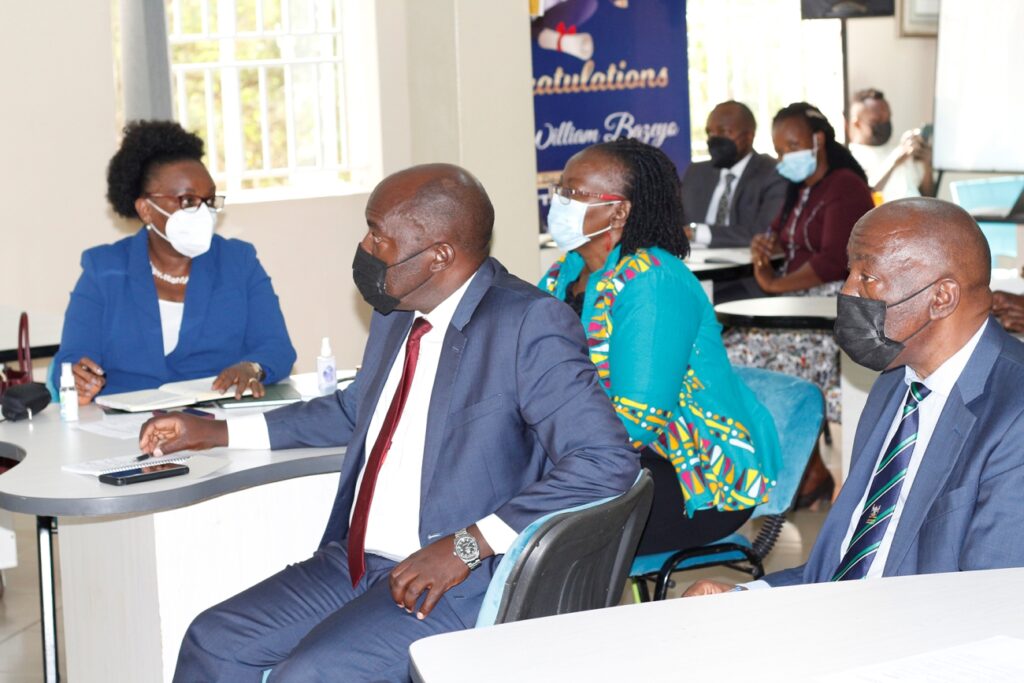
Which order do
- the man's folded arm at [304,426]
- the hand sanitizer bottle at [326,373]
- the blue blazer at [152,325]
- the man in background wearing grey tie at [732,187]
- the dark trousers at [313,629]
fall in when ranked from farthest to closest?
the man in background wearing grey tie at [732,187]
the blue blazer at [152,325]
the hand sanitizer bottle at [326,373]
the man's folded arm at [304,426]
the dark trousers at [313,629]

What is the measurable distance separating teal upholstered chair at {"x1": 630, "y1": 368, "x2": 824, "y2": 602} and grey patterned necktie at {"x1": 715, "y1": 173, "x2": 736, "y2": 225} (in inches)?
157

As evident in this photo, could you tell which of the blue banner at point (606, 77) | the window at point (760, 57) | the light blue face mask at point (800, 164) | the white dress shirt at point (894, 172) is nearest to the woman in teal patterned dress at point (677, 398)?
the light blue face mask at point (800, 164)

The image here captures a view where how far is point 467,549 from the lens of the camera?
2.50 meters

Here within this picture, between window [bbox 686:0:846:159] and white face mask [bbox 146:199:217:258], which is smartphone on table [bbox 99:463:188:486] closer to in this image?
white face mask [bbox 146:199:217:258]

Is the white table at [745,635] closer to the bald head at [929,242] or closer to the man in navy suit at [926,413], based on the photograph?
the man in navy suit at [926,413]

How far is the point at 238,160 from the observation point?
715 centimetres

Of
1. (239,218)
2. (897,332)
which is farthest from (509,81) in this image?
(897,332)

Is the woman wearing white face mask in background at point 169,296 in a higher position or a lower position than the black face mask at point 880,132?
lower

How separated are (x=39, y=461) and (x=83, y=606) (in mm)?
464

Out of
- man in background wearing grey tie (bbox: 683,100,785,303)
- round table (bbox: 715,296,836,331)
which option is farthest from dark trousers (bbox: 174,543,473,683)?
man in background wearing grey tie (bbox: 683,100,785,303)

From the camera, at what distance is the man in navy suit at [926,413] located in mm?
2102

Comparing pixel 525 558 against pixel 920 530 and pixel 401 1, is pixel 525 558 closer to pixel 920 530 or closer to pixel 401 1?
pixel 920 530

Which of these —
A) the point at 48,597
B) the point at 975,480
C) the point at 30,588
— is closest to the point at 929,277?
the point at 975,480

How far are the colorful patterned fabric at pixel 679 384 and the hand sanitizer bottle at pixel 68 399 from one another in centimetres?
129
